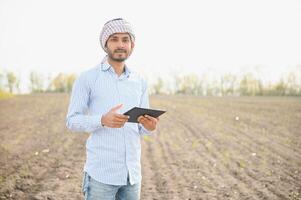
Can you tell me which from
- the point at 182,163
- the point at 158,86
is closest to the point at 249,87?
the point at 158,86

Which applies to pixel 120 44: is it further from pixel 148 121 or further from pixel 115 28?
pixel 148 121

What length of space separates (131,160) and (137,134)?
0.19 m

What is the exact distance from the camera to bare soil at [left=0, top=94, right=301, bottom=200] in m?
5.60

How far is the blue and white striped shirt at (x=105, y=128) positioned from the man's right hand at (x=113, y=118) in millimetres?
103

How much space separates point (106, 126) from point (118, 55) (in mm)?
507

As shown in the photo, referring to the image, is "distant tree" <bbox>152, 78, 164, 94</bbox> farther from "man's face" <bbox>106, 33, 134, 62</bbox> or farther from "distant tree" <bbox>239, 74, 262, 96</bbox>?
"man's face" <bbox>106, 33, 134, 62</bbox>

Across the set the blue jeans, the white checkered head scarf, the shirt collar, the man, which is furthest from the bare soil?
the white checkered head scarf

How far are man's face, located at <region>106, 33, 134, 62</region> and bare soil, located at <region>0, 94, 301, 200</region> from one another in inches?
128

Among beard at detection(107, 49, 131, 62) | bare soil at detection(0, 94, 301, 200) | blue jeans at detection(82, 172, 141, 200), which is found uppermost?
beard at detection(107, 49, 131, 62)

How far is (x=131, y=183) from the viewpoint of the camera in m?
2.47

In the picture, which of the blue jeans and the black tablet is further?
the blue jeans

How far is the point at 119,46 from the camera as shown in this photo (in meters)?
2.48

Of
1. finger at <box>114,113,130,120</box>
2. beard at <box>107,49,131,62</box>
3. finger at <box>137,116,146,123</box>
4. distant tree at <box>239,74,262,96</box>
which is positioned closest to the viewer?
finger at <box>114,113,130,120</box>

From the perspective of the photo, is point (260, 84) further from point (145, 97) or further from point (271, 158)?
point (145, 97)
